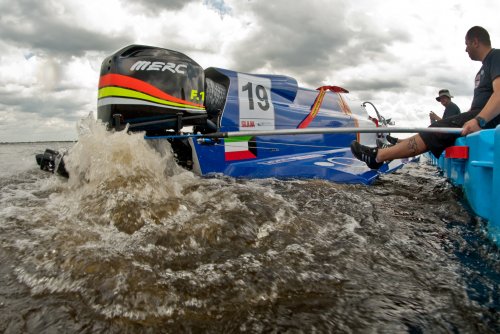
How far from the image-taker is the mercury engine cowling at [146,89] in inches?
142

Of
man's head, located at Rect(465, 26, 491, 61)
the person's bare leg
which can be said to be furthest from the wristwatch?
man's head, located at Rect(465, 26, 491, 61)

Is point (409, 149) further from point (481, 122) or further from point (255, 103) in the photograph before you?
point (255, 103)

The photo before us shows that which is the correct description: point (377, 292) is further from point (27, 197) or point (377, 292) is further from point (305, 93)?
point (305, 93)

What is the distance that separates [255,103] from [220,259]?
2984mm

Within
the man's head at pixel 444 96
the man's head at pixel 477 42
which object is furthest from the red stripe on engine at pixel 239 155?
the man's head at pixel 444 96

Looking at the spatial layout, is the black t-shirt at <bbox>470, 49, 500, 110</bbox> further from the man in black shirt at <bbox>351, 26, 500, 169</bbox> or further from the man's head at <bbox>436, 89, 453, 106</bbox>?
the man's head at <bbox>436, 89, 453, 106</bbox>

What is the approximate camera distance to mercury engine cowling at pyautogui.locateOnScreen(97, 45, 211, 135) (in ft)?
11.8

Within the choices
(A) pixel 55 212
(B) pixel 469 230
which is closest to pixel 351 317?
(B) pixel 469 230

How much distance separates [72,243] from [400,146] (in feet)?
11.5

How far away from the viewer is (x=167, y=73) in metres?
3.72

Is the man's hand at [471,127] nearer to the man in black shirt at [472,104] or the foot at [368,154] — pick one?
the man in black shirt at [472,104]

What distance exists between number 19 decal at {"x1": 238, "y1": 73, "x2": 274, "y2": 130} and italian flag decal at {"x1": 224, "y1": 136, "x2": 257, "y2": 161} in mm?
184

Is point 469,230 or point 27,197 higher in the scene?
point 27,197

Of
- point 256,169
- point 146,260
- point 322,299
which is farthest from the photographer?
point 256,169
